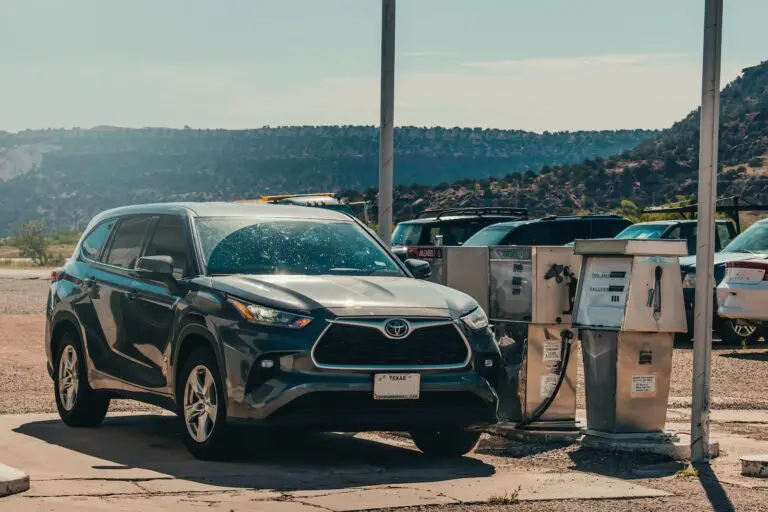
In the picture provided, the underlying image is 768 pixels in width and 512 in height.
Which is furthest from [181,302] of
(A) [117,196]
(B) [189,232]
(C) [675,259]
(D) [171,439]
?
(A) [117,196]

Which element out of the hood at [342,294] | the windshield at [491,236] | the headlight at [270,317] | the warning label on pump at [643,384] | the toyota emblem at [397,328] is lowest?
the warning label on pump at [643,384]

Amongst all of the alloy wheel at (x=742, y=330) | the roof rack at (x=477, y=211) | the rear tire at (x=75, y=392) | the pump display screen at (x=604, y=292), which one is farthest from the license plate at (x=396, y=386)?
the roof rack at (x=477, y=211)

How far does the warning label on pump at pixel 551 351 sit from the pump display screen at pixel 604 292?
22.1 inches

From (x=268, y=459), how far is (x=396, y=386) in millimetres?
1161

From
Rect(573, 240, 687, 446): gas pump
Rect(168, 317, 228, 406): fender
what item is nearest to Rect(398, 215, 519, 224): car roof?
Rect(573, 240, 687, 446): gas pump

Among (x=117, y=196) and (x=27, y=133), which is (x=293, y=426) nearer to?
(x=117, y=196)

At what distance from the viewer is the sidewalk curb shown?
8320 millimetres

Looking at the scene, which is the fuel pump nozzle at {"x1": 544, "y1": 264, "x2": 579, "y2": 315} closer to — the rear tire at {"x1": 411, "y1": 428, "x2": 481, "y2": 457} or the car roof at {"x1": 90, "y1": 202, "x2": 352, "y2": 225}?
the rear tire at {"x1": 411, "y1": 428, "x2": 481, "y2": 457}

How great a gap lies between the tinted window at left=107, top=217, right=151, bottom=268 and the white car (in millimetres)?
10126

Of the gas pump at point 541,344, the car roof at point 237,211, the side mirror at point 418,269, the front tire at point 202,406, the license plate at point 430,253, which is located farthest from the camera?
the license plate at point 430,253

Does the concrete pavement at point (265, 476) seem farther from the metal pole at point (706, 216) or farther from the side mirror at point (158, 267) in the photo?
the side mirror at point (158, 267)

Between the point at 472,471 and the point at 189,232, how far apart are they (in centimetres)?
275

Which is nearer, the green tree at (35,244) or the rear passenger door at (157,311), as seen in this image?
the rear passenger door at (157,311)

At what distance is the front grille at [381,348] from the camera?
9.33 metres
